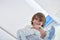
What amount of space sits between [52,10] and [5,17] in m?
0.67

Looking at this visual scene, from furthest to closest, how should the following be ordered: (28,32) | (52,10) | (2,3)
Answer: (52,10)
(2,3)
(28,32)

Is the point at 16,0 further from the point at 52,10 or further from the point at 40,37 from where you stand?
the point at 40,37

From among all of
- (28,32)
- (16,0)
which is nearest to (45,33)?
(28,32)

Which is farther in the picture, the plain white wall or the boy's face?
the plain white wall

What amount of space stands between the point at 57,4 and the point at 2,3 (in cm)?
78

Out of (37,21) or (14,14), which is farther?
(14,14)

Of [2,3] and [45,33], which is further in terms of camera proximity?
[2,3]

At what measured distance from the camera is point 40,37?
1214mm

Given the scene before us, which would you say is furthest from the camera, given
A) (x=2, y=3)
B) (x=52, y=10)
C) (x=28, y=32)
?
(x=52, y=10)

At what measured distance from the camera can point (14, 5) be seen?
67.6 inches

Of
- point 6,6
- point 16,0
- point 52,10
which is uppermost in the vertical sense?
point 52,10

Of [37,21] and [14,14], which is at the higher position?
[14,14]

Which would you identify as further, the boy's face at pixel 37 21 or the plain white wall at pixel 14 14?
the plain white wall at pixel 14 14

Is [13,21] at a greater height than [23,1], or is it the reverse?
[23,1]
